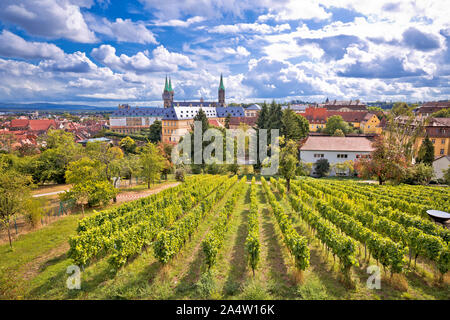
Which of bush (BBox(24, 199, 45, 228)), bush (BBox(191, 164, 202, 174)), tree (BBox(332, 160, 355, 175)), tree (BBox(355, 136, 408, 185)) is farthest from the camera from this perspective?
bush (BBox(191, 164, 202, 174))

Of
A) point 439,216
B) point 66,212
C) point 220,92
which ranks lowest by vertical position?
point 66,212

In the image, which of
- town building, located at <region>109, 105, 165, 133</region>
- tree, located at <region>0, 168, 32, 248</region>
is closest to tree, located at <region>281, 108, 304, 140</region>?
tree, located at <region>0, 168, 32, 248</region>

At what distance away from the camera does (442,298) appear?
27.6 ft

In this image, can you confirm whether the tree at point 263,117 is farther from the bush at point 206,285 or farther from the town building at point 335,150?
the bush at point 206,285

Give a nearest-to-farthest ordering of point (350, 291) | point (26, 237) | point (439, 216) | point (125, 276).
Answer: point (350, 291) → point (125, 276) → point (439, 216) → point (26, 237)

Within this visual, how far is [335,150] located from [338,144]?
6.39ft

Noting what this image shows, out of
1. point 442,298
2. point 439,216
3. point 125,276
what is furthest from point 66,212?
point 439,216

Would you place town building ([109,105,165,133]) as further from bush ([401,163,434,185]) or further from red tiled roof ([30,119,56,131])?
bush ([401,163,434,185])

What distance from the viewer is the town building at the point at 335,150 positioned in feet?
133

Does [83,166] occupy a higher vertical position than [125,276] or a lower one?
higher

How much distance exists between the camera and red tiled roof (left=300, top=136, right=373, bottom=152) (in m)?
40.8

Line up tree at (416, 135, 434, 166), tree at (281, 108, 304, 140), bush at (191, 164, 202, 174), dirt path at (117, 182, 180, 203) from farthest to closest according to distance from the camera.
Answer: tree at (281, 108, 304, 140)
bush at (191, 164, 202, 174)
tree at (416, 135, 434, 166)
dirt path at (117, 182, 180, 203)
